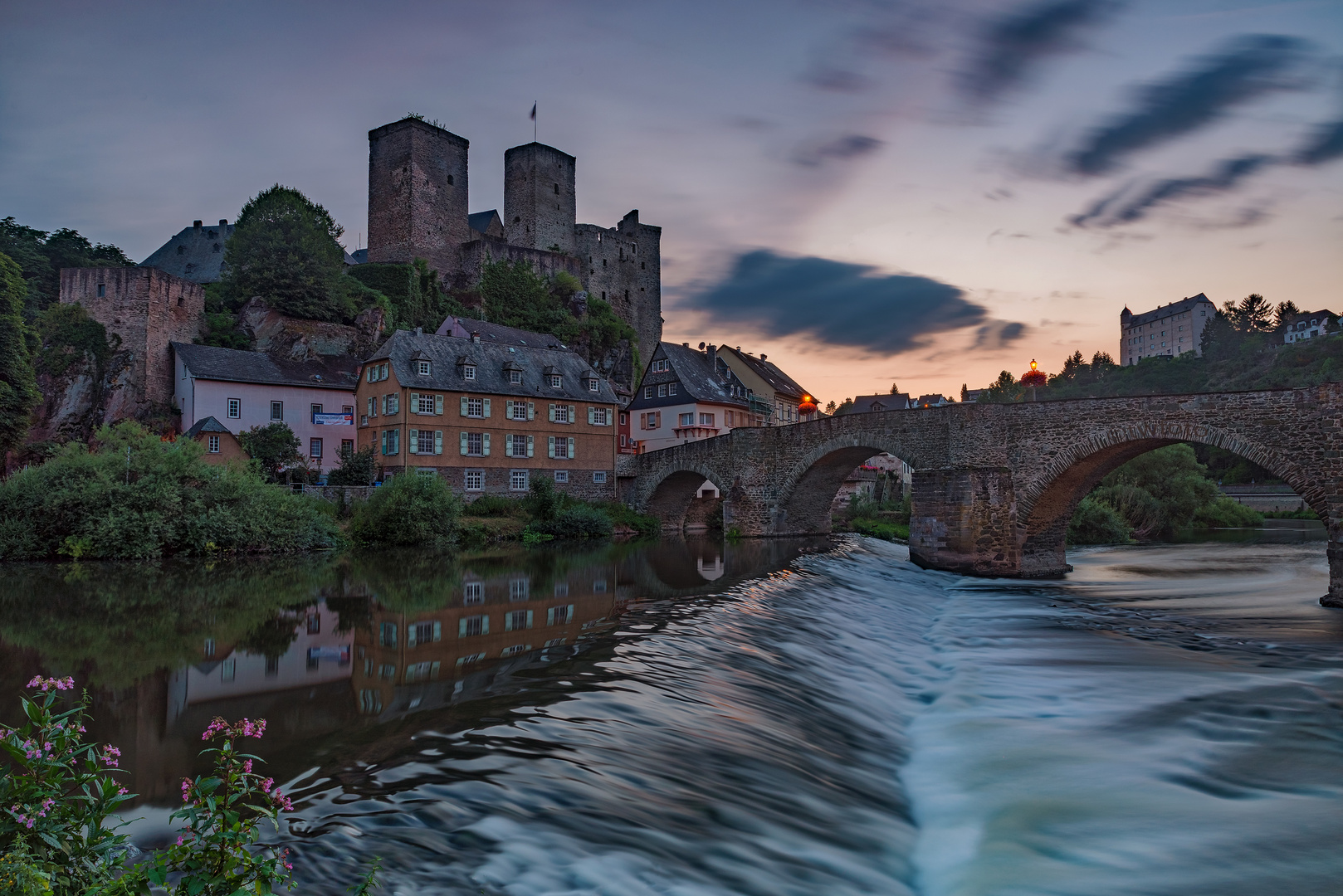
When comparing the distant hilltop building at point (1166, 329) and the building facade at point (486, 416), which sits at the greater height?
the distant hilltop building at point (1166, 329)

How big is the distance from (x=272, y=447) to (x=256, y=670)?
1024 inches

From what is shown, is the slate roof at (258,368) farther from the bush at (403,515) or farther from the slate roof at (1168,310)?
the slate roof at (1168,310)

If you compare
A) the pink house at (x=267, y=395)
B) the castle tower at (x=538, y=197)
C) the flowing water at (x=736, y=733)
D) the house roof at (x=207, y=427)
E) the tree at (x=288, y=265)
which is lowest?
the flowing water at (x=736, y=733)

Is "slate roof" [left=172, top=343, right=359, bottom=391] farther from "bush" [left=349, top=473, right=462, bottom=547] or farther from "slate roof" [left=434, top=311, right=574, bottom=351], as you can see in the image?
"bush" [left=349, top=473, right=462, bottom=547]

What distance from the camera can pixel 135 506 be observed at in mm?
21281

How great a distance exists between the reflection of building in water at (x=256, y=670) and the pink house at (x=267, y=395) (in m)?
24.6

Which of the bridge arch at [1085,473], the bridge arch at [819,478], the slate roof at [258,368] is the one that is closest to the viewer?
the bridge arch at [1085,473]

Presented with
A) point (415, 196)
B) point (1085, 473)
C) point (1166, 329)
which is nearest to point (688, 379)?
point (415, 196)

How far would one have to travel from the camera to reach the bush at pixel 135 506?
20.7 meters

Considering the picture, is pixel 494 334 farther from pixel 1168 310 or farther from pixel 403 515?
pixel 1168 310

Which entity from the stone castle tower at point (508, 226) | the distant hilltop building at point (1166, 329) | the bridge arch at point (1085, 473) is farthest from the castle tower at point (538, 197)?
the distant hilltop building at point (1166, 329)

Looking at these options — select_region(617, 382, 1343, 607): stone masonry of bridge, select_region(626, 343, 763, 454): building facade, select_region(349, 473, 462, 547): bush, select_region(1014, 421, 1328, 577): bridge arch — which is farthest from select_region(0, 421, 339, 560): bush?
select_region(626, 343, 763, 454): building facade

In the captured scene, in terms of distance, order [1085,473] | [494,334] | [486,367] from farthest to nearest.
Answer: [494,334] → [486,367] → [1085,473]

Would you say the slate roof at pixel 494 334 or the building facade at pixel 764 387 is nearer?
the slate roof at pixel 494 334
